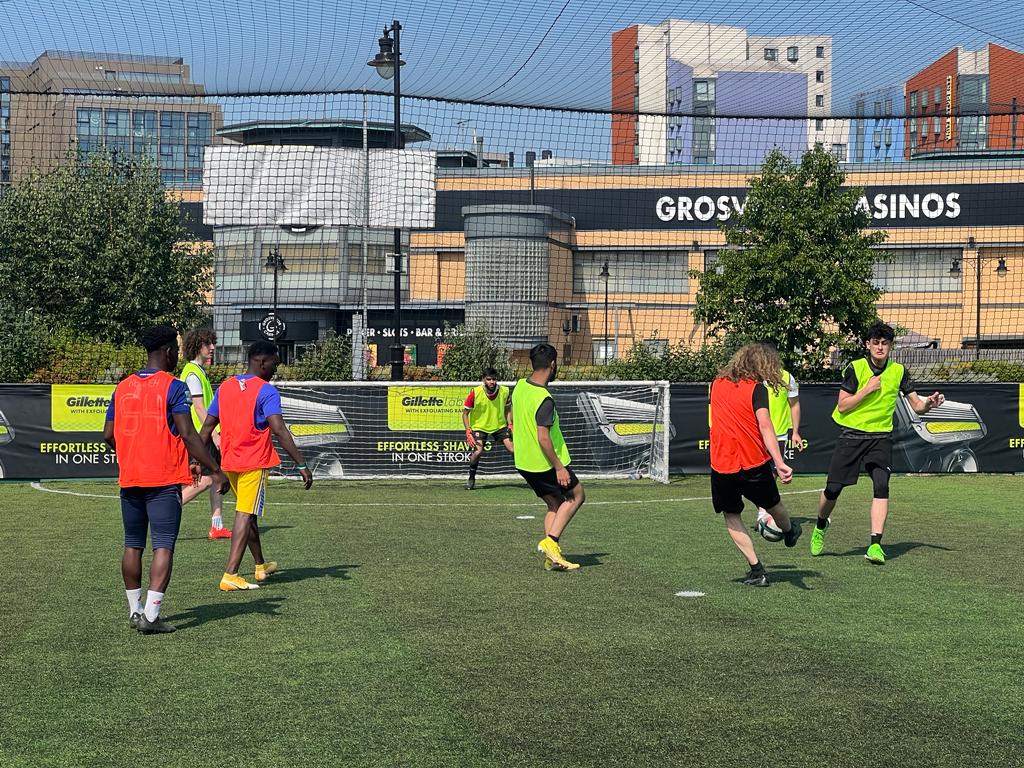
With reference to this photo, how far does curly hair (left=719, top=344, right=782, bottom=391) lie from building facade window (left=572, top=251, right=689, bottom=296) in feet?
164

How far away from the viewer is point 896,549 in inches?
476

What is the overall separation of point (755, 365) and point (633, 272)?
5529 centimetres

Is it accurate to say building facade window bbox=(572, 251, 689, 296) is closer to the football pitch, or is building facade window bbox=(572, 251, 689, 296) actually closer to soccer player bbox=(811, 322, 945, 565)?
soccer player bbox=(811, 322, 945, 565)

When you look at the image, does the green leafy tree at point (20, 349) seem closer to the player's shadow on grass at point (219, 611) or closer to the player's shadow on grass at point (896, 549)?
the player's shadow on grass at point (219, 611)

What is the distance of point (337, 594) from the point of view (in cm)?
942

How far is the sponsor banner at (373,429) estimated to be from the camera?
67.7 ft

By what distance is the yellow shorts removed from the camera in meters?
9.51

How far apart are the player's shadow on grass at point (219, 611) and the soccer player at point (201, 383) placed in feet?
8.82

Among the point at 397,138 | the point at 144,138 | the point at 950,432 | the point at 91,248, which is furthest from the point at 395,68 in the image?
the point at 91,248

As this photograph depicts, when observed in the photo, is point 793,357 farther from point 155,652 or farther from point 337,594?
point 155,652

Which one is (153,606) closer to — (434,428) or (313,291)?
(434,428)

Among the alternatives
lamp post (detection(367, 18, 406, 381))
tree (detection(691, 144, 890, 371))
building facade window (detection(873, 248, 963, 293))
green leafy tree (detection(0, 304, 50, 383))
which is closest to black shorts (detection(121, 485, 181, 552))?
lamp post (detection(367, 18, 406, 381))

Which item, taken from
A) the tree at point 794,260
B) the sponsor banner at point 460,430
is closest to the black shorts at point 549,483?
the sponsor banner at point 460,430

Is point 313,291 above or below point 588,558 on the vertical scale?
above
